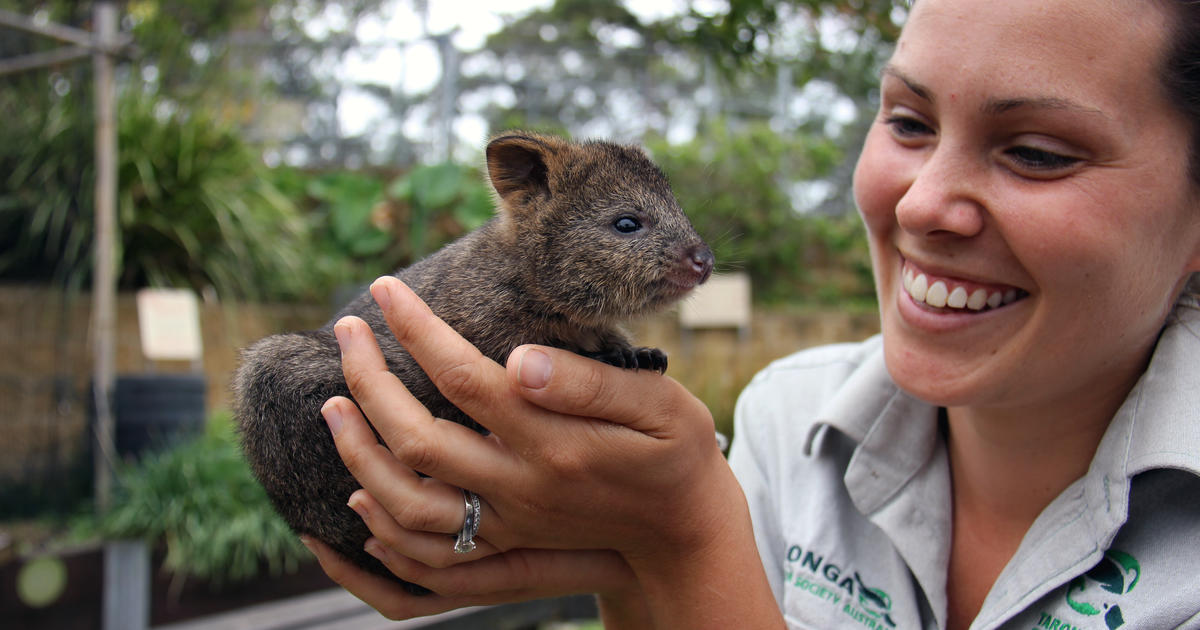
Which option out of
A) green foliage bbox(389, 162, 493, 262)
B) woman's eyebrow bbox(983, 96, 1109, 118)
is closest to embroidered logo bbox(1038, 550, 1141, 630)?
woman's eyebrow bbox(983, 96, 1109, 118)

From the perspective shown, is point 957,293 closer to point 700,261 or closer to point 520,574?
point 700,261

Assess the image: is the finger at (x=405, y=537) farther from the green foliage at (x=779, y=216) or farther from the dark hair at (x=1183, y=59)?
the green foliage at (x=779, y=216)

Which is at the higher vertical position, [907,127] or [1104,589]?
[907,127]

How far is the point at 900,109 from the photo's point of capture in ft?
7.38

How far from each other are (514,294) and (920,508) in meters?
1.43

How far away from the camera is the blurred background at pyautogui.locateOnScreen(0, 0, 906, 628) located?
5.88 m

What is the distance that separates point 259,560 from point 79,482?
195 cm

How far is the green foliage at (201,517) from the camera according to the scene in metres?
5.75

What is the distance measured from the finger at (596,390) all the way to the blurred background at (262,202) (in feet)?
2.74

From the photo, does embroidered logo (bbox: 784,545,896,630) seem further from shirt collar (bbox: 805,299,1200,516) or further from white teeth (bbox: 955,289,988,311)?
Result: white teeth (bbox: 955,289,988,311)

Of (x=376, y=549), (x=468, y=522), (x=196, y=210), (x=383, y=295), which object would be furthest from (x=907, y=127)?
(x=196, y=210)

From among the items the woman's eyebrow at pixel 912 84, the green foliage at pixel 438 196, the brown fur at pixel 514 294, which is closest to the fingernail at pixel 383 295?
the brown fur at pixel 514 294

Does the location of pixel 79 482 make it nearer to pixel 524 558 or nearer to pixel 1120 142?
pixel 524 558

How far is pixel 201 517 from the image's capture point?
600 centimetres
